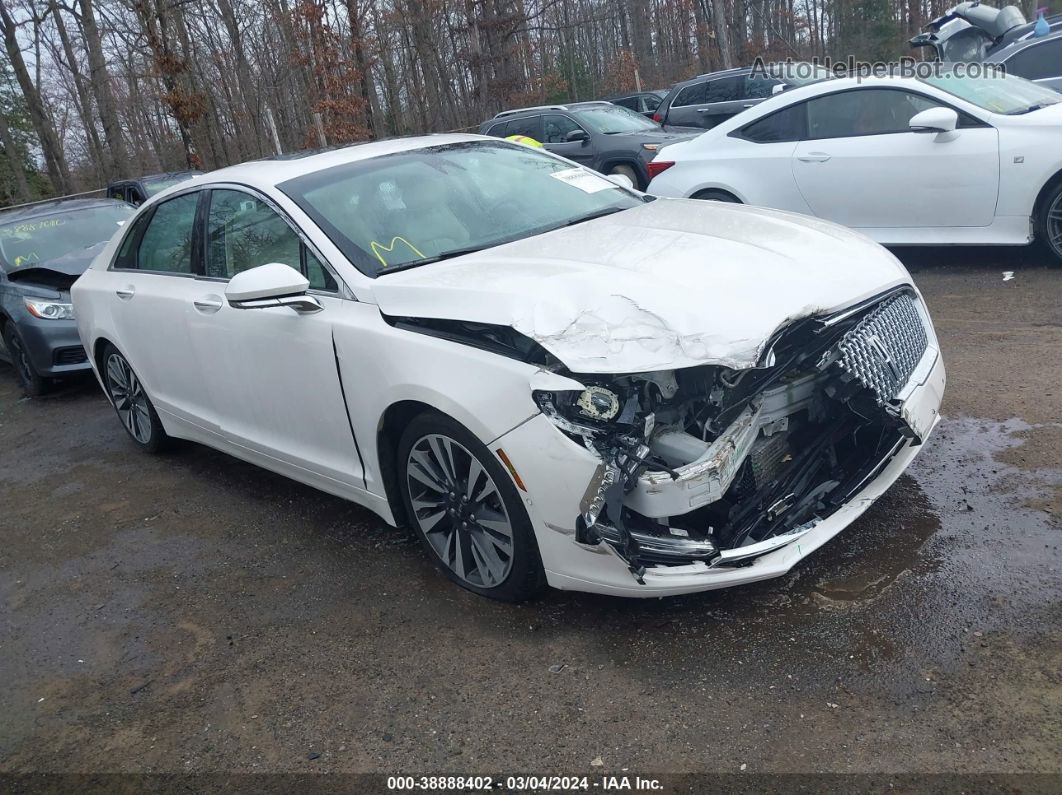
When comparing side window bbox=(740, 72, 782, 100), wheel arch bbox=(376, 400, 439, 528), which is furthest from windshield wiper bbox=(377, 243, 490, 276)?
side window bbox=(740, 72, 782, 100)

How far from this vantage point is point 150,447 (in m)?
5.81

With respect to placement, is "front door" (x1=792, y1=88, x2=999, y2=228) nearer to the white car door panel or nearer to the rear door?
the white car door panel

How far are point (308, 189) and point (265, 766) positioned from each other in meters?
2.47

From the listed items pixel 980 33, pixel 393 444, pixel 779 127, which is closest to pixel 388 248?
pixel 393 444

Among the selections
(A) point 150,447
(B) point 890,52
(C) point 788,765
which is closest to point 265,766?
(C) point 788,765

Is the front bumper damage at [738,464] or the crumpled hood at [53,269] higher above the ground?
the crumpled hood at [53,269]

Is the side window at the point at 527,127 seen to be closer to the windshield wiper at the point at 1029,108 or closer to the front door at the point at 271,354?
the windshield wiper at the point at 1029,108

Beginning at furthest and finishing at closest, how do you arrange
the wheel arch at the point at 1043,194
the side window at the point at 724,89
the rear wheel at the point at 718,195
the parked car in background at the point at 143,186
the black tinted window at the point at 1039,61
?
the side window at the point at 724,89 → the parked car in background at the point at 143,186 → the black tinted window at the point at 1039,61 → the rear wheel at the point at 718,195 → the wheel arch at the point at 1043,194

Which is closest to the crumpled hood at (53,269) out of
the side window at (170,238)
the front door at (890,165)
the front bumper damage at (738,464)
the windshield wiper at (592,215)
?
the side window at (170,238)

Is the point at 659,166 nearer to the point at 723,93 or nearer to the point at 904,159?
the point at 904,159

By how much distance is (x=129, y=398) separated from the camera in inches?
228

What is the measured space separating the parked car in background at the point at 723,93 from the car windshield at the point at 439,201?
38.9 ft

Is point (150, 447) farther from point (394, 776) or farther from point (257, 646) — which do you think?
point (394, 776)

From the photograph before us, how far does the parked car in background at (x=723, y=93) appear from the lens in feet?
52.0
